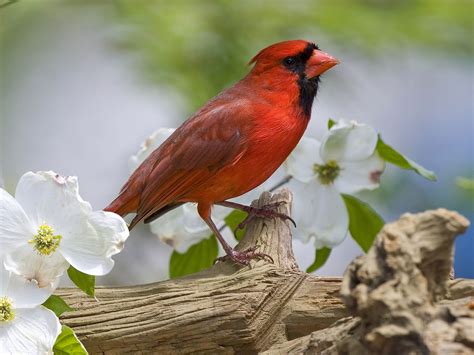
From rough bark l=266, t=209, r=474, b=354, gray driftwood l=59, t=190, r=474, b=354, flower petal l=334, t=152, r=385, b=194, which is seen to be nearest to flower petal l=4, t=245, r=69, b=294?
gray driftwood l=59, t=190, r=474, b=354

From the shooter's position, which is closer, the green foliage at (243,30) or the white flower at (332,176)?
the white flower at (332,176)

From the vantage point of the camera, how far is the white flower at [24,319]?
1.14 meters

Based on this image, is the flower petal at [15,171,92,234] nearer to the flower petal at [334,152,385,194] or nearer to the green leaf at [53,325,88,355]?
the green leaf at [53,325,88,355]

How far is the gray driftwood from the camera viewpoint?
3.02ft

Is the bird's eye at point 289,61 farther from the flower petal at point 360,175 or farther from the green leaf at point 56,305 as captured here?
the green leaf at point 56,305

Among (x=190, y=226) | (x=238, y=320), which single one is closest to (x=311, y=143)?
(x=190, y=226)

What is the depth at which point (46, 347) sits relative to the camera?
114 cm

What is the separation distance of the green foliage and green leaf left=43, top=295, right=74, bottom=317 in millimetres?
772

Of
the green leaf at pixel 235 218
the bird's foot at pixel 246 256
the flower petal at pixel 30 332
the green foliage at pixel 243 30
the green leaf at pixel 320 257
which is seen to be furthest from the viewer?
the green foliage at pixel 243 30

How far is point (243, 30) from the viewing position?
200cm

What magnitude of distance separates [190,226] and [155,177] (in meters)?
0.11

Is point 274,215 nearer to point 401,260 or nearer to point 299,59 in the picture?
point 299,59

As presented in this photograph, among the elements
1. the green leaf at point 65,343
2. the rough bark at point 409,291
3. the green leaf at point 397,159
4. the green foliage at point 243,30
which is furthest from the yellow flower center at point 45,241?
the green foliage at point 243,30

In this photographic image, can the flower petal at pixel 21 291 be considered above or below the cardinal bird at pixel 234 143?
below
